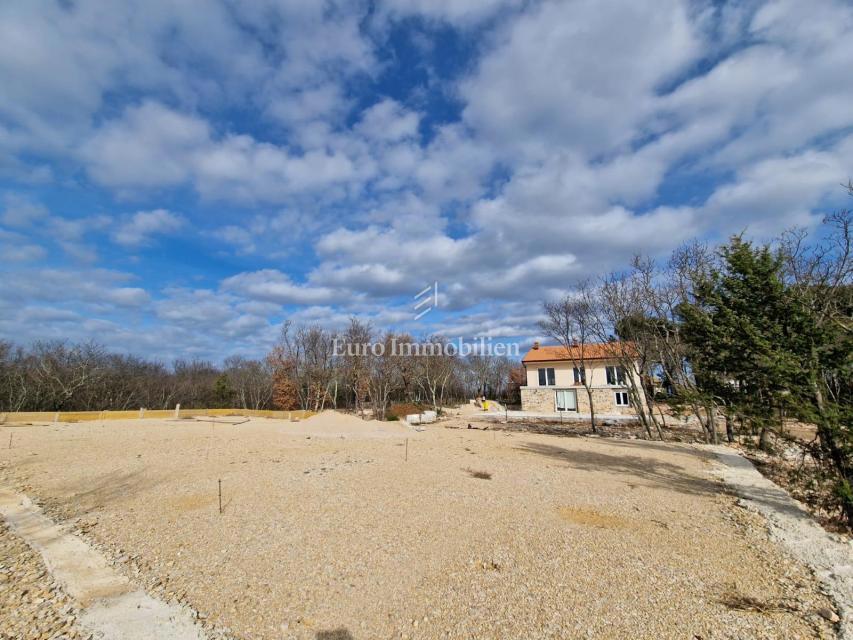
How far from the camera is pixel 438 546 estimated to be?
5789mm

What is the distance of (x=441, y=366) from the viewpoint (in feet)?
144

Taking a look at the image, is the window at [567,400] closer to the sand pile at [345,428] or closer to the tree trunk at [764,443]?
the sand pile at [345,428]

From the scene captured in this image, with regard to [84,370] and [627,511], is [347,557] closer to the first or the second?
[627,511]

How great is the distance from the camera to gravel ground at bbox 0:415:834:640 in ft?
13.2

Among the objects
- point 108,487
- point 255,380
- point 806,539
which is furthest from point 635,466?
A: point 255,380

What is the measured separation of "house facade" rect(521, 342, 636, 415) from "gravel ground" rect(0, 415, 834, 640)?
21336 mm

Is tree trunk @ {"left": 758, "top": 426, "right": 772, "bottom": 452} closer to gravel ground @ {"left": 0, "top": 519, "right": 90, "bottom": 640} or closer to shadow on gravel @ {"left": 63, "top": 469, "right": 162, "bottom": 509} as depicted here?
gravel ground @ {"left": 0, "top": 519, "right": 90, "bottom": 640}

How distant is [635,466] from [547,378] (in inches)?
920

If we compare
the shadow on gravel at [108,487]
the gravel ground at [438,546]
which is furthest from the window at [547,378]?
the shadow on gravel at [108,487]

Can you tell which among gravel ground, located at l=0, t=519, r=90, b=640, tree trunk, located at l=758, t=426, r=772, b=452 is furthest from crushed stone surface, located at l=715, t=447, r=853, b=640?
gravel ground, located at l=0, t=519, r=90, b=640

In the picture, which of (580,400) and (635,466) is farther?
(580,400)

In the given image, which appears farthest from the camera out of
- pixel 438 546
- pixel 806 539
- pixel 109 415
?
pixel 109 415

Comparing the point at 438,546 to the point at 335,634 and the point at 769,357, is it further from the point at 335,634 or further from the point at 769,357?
the point at 769,357

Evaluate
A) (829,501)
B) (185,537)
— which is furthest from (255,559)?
(829,501)
